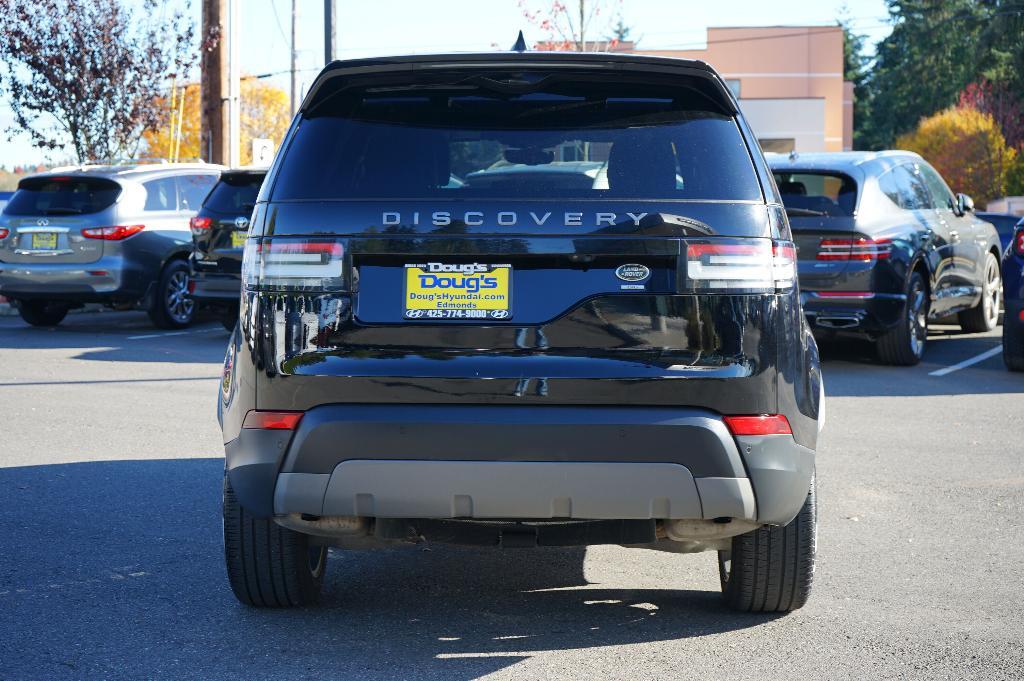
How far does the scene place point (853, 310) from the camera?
36.9 feet

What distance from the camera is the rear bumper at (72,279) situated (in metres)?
14.9

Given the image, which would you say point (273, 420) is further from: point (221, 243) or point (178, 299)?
point (178, 299)

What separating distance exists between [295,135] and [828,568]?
2714 mm

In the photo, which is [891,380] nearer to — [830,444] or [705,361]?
[830,444]

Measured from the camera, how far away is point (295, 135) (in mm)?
4277

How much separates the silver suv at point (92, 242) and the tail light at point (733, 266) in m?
12.0

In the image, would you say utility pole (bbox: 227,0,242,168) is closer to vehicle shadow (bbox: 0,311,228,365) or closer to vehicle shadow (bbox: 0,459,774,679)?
vehicle shadow (bbox: 0,311,228,365)

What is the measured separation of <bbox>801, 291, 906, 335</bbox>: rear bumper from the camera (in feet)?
36.9

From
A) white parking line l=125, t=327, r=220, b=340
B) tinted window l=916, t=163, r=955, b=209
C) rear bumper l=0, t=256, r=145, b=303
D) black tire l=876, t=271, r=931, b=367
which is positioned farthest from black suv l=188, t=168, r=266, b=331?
tinted window l=916, t=163, r=955, b=209

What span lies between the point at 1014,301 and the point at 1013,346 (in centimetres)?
49

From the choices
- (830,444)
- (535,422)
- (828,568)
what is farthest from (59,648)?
(830,444)

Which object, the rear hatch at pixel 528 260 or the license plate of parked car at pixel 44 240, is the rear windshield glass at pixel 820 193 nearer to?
the rear hatch at pixel 528 260

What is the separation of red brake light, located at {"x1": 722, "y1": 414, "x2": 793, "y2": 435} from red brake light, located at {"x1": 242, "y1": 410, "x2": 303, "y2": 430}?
1.26 meters

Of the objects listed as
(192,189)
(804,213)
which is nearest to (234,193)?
(192,189)
